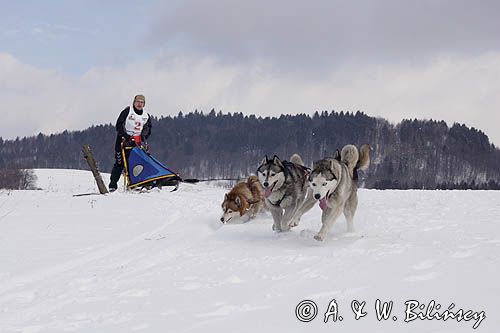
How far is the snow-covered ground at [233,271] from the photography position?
2779mm

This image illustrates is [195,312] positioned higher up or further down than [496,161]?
further down

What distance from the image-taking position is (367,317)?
2600mm

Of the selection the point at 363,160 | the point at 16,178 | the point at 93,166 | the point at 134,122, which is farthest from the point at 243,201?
the point at 16,178

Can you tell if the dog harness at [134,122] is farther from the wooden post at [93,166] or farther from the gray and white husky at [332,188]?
the gray and white husky at [332,188]

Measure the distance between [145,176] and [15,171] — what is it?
25.7 meters

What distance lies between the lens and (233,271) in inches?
155

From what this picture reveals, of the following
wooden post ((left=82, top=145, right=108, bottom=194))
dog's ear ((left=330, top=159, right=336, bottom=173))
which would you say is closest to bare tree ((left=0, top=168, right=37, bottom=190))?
wooden post ((left=82, top=145, right=108, bottom=194))

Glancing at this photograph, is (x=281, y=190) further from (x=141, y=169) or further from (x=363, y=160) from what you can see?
(x=141, y=169)

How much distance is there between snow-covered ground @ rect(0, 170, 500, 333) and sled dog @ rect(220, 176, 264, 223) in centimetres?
22

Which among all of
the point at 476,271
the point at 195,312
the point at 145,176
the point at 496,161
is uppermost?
the point at 496,161

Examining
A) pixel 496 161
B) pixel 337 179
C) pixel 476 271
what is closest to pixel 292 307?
pixel 476 271

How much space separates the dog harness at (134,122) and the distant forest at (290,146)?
175ft

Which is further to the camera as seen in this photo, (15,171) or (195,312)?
(15,171)

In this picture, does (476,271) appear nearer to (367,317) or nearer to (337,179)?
(367,317)
